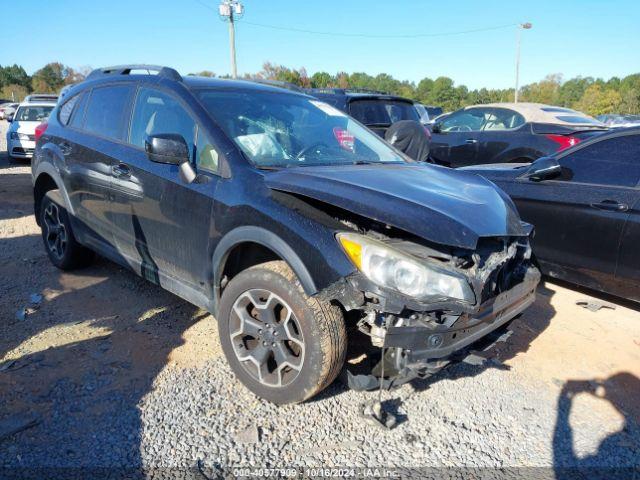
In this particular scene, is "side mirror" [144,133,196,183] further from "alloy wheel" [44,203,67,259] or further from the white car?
the white car

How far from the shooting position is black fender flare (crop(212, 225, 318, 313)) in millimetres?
2469

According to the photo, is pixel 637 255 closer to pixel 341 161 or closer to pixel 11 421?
pixel 341 161

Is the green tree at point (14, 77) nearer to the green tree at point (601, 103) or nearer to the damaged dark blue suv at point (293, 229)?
the green tree at point (601, 103)

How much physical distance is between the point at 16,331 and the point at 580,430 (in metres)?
3.78

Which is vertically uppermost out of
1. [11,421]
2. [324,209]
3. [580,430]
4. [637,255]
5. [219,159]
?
[219,159]

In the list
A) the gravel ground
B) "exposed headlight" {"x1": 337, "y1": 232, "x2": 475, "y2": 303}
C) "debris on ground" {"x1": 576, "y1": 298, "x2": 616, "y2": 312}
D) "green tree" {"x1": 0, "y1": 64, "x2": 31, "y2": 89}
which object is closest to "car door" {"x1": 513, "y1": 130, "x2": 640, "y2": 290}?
"debris on ground" {"x1": 576, "y1": 298, "x2": 616, "y2": 312}

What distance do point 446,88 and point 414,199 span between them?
79788 millimetres

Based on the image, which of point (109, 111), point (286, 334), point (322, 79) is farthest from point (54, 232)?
point (322, 79)

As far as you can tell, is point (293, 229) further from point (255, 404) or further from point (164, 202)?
point (164, 202)

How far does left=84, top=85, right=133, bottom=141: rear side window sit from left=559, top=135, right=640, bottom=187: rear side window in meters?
3.90

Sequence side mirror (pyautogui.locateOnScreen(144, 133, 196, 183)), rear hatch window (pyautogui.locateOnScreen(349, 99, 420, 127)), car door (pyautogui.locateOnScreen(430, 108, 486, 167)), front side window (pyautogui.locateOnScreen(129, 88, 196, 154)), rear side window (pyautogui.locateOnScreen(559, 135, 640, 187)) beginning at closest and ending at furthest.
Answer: side mirror (pyautogui.locateOnScreen(144, 133, 196, 183))
front side window (pyautogui.locateOnScreen(129, 88, 196, 154))
rear side window (pyautogui.locateOnScreen(559, 135, 640, 187))
rear hatch window (pyautogui.locateOnScreen(349, 99, 420, 127))
car door (pyautogui.locateOnScreen(430, 108, 486, 167))

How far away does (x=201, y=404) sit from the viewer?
2.80 metres

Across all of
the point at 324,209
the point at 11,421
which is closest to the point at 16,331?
the point at 11,421

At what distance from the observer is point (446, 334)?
2.37 m
